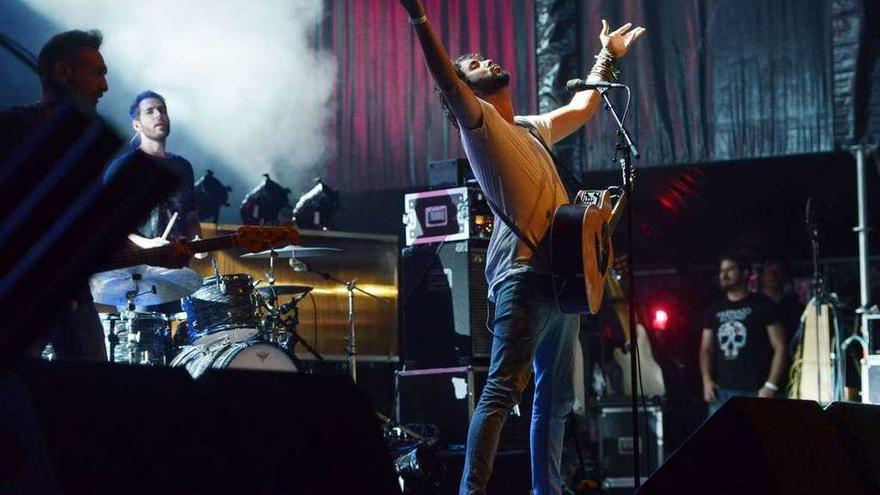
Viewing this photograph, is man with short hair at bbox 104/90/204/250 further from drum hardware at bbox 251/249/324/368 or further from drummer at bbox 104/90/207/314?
drum hardware at bbox 251/249/324/368

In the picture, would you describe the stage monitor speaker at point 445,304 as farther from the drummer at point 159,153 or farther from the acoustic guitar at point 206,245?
the acoustic guitar at point 206,245

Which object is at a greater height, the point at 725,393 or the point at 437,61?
the point at 437,61

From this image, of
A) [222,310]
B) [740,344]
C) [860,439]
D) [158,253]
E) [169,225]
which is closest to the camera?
[860,439]

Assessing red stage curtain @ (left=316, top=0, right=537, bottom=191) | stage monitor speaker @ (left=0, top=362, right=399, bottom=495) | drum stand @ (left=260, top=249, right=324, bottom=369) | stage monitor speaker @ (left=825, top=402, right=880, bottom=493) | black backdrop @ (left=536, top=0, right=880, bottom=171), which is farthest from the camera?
red stage curtain @ (left=316, top=0, right=537, bottom=191)

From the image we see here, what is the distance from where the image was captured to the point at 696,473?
3375 mm

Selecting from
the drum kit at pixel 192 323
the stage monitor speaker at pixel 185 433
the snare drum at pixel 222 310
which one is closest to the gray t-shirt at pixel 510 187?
the drum kit at pixel 192 323

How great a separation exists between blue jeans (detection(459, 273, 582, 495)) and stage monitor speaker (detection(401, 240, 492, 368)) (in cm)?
257

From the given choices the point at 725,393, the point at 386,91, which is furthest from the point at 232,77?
the point at 725,393

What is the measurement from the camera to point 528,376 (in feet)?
15.5

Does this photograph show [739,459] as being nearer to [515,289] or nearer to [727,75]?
[515,289]

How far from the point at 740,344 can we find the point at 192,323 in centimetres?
430

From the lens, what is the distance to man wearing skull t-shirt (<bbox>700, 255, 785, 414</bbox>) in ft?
29.3

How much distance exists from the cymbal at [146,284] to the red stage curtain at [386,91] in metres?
3.22

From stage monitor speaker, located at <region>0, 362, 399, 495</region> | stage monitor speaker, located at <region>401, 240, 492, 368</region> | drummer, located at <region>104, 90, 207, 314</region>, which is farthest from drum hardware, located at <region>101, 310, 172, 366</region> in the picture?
stage monitor speaker, located at <region>0, 362, 399, 495</region>
